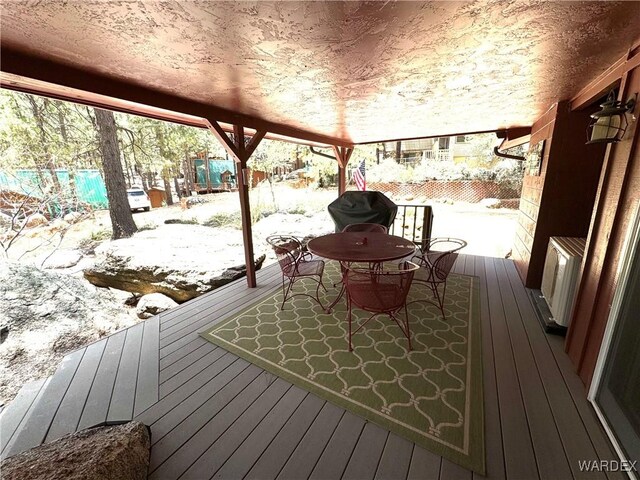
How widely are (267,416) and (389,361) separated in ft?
3.38

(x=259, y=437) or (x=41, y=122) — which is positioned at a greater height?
(x=41, y=122)

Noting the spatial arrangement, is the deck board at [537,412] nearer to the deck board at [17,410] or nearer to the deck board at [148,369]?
the deck board at [148,369]

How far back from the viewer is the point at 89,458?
1246 millimetres

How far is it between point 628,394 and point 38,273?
18.1 feet

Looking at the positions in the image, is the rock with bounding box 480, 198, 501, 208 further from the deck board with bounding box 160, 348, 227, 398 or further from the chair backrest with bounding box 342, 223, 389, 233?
the deck board with bounding box 160, 348, 227, 398

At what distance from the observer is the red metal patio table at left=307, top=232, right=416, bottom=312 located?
2.60 metres

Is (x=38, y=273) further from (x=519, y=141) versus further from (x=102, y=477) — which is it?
(x=519, y=141)

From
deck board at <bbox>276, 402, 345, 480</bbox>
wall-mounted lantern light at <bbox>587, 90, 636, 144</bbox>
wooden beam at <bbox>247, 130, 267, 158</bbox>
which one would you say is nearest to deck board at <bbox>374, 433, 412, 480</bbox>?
deck board at <bbox>276, 402, 345, 480</bbox>

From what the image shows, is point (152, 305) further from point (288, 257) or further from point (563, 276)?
point (563, 276)

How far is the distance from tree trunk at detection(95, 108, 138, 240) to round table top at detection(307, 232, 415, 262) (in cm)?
576

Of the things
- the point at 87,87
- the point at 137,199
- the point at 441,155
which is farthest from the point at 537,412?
the point at 441,155

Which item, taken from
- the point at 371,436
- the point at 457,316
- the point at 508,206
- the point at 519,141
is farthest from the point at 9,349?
the point at 508,206

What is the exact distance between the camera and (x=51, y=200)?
4.44 metres

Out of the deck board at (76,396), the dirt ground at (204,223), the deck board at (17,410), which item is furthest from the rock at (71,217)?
the deck board at (17,410)
